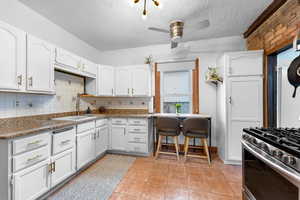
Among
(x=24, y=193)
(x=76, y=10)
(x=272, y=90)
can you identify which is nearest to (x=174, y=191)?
(x=24, y=193)

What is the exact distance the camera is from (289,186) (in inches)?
31.1

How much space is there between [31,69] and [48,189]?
5.02 ft

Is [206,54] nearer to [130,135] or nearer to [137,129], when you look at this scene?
[137,129]

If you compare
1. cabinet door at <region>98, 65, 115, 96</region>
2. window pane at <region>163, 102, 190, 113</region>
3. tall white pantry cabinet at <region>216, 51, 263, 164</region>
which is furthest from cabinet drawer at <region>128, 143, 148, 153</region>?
tall white pantry cabinet at <region>216, 51, 263, 164</region>

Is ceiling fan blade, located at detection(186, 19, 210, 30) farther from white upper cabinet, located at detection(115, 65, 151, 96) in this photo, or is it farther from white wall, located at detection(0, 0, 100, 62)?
white wall, located at detection(0, 0, 100, 62)

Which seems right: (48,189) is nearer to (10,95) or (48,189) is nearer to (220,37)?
(10,95)

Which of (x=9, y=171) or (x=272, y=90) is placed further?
(x=272, y=90)

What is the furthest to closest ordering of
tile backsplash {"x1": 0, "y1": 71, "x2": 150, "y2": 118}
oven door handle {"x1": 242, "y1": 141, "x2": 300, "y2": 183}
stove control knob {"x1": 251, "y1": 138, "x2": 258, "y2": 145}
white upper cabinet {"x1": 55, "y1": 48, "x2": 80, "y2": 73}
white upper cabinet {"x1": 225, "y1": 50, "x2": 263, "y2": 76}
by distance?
white upper cabinet {"x1": 225, "y1": 50, "x2": 263, "y2": 76} < white upper cabinet {"x1": 55, "y1": 48, "x2": 80, "y2": 73} < tile backsplash {"x1": 0, "y1": 71, "x2": 150, "y2": 118} < stove control knob {"x1": 251, "y1": 138, "x2": 258, "y2": 145} < oven door handle {"x1": 242, "y1": 141, "x2": 300, "y2": 183}

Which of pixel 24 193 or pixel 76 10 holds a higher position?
pixel 76 10

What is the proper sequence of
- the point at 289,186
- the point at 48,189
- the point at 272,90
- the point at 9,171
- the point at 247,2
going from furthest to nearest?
the point at 272,90, the point at 247,2, the point at 48,189, the point at 9,171, the point at 289,186

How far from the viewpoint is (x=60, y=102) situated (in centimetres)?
269

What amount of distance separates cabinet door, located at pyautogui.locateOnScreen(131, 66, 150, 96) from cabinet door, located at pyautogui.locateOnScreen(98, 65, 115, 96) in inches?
21.5

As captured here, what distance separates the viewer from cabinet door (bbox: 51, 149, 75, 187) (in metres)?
1.76

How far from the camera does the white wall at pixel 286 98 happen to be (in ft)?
6.61
